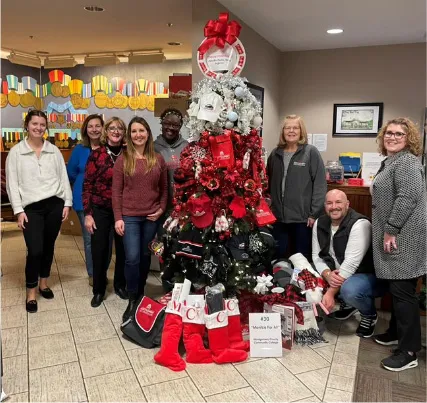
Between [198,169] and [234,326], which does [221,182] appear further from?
[234,326]

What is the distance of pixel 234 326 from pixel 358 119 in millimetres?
3775

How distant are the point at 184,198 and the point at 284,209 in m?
0.86

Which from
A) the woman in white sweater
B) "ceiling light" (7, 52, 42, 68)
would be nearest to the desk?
the woman in white sweater

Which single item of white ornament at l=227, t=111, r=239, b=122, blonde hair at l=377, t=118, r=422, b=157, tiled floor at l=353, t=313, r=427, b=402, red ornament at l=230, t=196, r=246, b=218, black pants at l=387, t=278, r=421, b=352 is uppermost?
white ornament at l=227, t=111, r=239, b=122

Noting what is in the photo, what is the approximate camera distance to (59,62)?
6.76 m

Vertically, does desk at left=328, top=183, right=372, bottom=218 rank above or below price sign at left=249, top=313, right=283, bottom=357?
above

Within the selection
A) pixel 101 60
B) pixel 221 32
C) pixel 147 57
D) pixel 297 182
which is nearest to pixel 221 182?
pixel 297 182

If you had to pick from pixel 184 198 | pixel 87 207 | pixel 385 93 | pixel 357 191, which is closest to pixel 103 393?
pixel 184 198

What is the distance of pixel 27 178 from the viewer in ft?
9.76

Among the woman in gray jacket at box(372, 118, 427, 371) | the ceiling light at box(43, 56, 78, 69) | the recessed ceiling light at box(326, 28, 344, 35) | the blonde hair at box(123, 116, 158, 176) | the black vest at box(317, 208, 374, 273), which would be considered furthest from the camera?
the ceiling light at box(43, 56, 78, 69)

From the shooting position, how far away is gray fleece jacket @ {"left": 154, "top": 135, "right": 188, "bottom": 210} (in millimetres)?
3240

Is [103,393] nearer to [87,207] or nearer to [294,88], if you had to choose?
[87,207]

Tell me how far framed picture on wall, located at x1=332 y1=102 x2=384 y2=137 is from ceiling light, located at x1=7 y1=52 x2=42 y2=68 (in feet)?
15.5

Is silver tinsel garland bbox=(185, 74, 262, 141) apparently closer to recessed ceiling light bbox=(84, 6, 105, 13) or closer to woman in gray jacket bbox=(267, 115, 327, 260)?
woman in gray jacket bbox=(267, 115, 327, 260)
